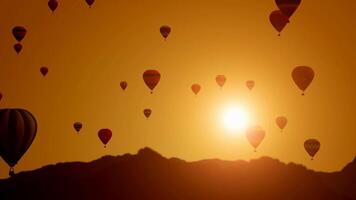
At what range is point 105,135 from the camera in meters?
40.2

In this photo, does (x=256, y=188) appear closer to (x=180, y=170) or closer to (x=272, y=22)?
(x=180, y=170)

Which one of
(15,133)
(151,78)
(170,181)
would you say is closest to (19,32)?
(15,133)

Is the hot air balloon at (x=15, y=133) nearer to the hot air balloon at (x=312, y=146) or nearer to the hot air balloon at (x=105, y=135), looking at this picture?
the hot air balloon at (x=105, y=135)

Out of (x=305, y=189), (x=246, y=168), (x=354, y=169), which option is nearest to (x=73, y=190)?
(x=246, y=168)

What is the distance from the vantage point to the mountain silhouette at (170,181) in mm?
68000

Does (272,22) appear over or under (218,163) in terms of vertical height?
under

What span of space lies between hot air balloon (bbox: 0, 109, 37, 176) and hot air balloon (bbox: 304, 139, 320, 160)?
15437 millimetres

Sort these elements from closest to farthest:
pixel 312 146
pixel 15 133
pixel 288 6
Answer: pixel 288 6 → pixel 15 133 → pixel 312 146

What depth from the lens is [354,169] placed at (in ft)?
447

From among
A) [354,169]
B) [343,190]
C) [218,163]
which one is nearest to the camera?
[218,163]

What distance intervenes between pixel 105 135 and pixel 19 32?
300 inches

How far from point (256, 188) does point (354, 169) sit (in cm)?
7303

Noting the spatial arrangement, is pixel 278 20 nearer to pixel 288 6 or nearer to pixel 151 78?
pixel 288 6

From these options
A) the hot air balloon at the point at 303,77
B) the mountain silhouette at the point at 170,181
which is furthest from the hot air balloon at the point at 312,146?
the mountain silhouette at the point at 170,181
